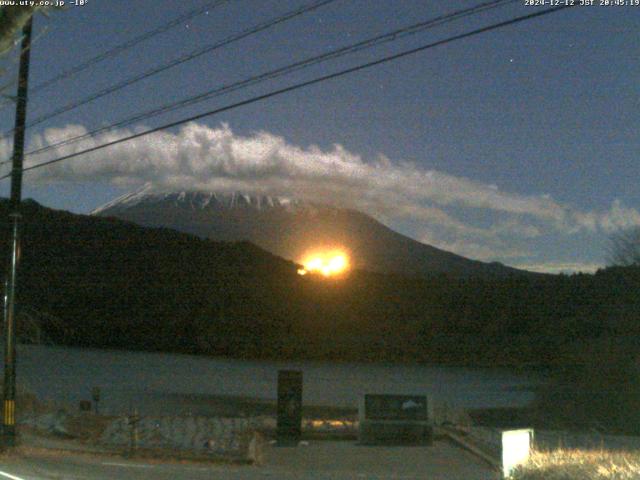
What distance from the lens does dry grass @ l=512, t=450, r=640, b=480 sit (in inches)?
360

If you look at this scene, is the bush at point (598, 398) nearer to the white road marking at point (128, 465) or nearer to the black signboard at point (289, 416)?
the black signboard at point (289, 416)

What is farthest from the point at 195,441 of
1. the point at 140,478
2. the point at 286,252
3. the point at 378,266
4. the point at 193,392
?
the point at 286,252

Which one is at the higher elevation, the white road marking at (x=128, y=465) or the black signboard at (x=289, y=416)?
the black signboard at (x=289, y=416)

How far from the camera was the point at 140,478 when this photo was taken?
13141mm

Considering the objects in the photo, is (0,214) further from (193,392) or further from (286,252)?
(286,252)

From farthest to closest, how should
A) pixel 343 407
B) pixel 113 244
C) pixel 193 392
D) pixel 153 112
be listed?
1. pixel 113 244
2. pixel 193 392
3. pixel 343 407
4. pixel 153 112

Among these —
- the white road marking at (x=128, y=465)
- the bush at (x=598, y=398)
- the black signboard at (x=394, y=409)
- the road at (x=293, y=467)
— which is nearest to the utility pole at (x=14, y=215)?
the road at (x=293, y=467)

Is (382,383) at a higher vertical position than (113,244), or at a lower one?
lower

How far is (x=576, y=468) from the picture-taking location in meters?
9.69

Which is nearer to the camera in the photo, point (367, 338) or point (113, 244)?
point (367, 338)

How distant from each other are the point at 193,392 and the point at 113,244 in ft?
85.1

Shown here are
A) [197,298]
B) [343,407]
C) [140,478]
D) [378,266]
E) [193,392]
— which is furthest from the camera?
[378,266]

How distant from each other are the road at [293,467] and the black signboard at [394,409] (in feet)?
3.48

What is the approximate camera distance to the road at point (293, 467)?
13578 millimetres
